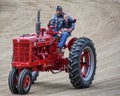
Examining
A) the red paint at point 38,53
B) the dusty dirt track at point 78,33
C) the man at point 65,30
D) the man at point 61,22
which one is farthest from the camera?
the man at point 61,22

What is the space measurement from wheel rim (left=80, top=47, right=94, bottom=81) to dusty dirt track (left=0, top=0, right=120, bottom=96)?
14.1 inches

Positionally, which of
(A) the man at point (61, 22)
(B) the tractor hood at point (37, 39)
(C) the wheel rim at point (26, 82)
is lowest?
(C) the wheel rim at point (26, 82)

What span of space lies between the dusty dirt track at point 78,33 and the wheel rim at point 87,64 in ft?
1.18

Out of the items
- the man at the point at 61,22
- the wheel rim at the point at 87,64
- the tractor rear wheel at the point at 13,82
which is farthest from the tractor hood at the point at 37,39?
the wheel rim at the point at 87,64

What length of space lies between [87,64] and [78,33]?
10.8 m

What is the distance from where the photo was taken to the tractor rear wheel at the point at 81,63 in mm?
13266

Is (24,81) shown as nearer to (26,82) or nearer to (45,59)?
(26,82)

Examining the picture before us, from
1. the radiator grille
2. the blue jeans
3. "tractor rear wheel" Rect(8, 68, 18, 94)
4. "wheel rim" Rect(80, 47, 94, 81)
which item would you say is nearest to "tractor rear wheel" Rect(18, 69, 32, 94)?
"tractor rear wheel" Rect(8, 68, 18, 94)

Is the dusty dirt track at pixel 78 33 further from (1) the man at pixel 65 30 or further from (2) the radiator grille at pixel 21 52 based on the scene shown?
(1) the man at pixel 65 30

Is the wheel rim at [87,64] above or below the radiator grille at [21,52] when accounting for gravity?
below

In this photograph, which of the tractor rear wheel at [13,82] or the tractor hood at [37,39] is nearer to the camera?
the tractor rear wheel at [13,82]

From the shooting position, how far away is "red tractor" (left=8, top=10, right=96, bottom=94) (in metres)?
12.7

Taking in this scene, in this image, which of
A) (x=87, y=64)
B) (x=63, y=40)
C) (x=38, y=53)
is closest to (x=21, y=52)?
(x=38, y=53)

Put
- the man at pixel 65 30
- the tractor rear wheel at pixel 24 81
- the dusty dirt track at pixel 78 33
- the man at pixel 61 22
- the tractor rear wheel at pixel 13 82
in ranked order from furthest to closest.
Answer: the man at pixel 61 22
the man at pixel 65 30
the dusty dirt track at pixel 78 33
the tractor rear wheel at pixel 13 82
the tractor rear wheel at pixel 24 81
